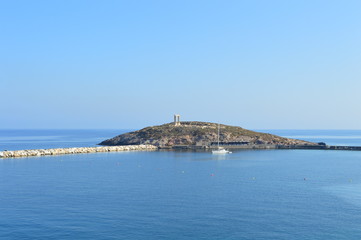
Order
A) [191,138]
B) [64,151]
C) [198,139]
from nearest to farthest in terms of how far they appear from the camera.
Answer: [64,151]
[198,139]
[191,138]

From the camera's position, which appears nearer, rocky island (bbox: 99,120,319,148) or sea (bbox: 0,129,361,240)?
sea (bbox: 0,129,361,240)

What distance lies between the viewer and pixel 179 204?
58.0 metres

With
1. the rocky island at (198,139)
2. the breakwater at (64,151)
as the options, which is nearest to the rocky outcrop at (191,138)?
the rocky island at (198,139)

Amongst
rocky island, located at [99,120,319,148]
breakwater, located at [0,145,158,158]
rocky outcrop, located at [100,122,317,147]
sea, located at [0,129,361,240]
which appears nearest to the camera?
sea, located at [0,129,361,240]

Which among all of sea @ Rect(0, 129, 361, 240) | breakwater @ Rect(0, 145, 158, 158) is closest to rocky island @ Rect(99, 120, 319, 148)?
breakwater @ Rect(0, 145, 158, 158)

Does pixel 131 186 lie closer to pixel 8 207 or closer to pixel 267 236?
pixel 8 207

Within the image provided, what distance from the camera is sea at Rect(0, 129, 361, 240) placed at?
44875mm

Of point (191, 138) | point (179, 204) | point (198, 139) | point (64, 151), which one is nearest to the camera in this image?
point (179, 204)

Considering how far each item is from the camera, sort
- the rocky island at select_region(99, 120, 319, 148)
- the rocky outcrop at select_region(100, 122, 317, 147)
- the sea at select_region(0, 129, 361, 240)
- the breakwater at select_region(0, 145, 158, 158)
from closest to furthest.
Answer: the sea at select_region(0, 129, 361, 240) → the breakwater at select_region(0, 145, 158, 158) → the rocky island at select_region(99, 120, 319, 148) → the rocky outcrop at select_region(100, 122, 317, 147)

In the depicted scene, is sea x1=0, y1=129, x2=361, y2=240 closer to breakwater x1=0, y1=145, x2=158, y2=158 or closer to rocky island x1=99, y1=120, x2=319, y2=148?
breakwater x1=0, y1=145, x2=158, y2=158

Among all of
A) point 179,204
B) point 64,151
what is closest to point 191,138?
point 64,151

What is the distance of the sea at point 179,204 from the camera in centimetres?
4488

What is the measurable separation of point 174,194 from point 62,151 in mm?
89671

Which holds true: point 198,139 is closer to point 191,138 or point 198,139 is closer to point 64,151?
point 191,138
